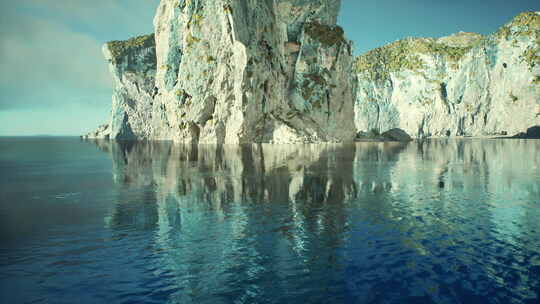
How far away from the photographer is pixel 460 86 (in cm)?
16838

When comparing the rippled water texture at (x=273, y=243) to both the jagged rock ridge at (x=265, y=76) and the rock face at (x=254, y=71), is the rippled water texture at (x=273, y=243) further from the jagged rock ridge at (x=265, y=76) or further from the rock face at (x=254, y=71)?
the jagged rock ridge at (x=265, y=76)

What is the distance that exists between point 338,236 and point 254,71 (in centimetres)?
7523

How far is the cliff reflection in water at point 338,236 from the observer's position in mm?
11062

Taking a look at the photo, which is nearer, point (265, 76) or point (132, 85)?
point (265, 76)

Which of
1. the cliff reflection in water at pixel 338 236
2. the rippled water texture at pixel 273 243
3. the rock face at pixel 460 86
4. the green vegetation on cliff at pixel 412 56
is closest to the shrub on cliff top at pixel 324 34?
the rock face at pixel 460 86

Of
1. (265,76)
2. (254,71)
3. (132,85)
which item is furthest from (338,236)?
(132,85)

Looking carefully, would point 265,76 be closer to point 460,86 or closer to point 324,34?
point 324,34

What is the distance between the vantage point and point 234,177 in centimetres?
3403

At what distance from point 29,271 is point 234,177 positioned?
73.4 feet

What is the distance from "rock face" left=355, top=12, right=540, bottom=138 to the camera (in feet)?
460

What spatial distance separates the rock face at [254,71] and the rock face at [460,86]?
45820 millimetres

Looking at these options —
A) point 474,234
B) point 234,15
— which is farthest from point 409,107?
point 474,234

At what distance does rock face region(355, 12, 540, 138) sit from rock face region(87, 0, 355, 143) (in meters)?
45.8

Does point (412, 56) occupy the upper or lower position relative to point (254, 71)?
upper
